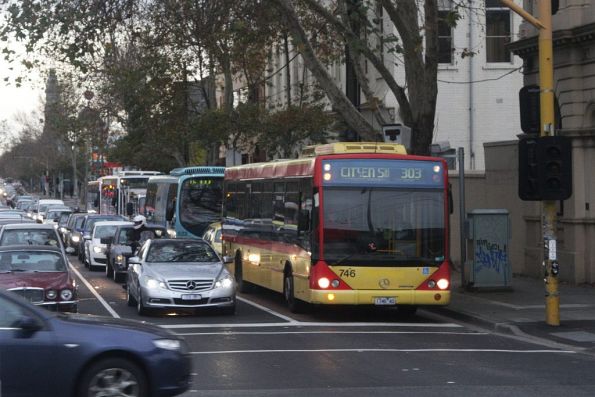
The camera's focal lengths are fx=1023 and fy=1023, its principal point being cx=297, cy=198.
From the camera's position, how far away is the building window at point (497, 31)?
35906 mm

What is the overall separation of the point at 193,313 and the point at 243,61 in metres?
21.5

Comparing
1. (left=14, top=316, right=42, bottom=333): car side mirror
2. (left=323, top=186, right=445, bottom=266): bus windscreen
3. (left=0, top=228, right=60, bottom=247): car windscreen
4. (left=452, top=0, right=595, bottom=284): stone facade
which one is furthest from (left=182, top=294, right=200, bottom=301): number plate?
(left=452, top=0, right=595, bottom=284): stone facade

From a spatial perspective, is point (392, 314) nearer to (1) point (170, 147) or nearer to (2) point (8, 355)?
(2) point (8, 355)

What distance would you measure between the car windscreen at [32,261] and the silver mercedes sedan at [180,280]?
1.75m

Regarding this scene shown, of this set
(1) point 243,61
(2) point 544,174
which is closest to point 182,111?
Answer: (1) point 243,61

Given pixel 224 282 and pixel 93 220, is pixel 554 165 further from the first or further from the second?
pixel 93 220

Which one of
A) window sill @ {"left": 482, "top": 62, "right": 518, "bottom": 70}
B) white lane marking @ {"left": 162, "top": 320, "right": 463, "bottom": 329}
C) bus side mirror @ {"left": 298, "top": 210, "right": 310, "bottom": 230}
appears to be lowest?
white lane marking @ {"left": 162, "top": 320, "right": 463, "bottom": 329}

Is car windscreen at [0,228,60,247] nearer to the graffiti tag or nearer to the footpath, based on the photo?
the footpath

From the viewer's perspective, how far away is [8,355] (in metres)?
9.22

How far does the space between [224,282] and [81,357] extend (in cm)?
984

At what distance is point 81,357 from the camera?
946cm

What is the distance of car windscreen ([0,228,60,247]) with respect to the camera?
23.8m

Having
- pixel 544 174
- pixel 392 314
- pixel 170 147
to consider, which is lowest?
pixel 392 314

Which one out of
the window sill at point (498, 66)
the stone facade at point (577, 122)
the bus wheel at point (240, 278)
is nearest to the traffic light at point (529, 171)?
the stone facade at point (577, 122)
